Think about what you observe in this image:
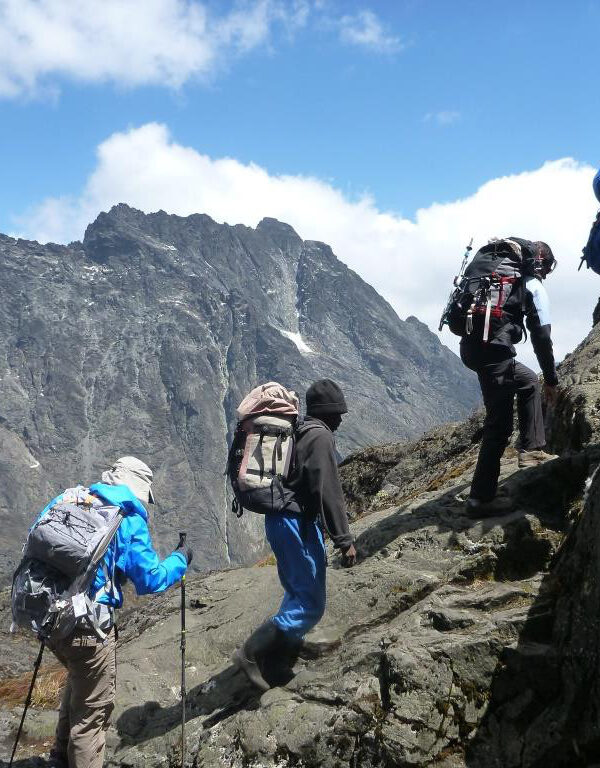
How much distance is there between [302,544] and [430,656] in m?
1.81

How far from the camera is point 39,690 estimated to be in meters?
10.7

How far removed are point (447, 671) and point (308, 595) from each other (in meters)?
1.81

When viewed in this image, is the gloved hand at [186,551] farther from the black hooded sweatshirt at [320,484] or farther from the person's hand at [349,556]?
the person's hand at [349,556]

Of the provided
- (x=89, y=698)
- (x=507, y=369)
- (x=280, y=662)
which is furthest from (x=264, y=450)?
(x=507, y=369)

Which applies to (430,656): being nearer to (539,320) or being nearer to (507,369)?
(507,369)

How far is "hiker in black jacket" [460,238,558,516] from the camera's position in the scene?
9102 millimetres

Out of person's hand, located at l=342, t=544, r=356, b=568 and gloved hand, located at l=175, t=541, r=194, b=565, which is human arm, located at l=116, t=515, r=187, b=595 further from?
person's hand, located at l=342, t=544, r=356, b=568

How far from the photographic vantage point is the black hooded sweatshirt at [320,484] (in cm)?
739

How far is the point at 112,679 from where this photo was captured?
7.32 m

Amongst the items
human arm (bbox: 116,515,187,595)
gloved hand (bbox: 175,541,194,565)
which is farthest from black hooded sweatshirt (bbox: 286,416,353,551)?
human arm (bbox: 116,515,187,595)

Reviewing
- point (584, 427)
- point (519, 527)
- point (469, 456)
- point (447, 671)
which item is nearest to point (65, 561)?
point (447, 671)

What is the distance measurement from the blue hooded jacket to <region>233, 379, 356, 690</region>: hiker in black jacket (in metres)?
1.30

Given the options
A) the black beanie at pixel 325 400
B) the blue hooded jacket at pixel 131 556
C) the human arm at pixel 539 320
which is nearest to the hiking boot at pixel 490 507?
the human arm at pixel 539 320

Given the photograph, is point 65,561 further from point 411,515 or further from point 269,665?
point 411,515
